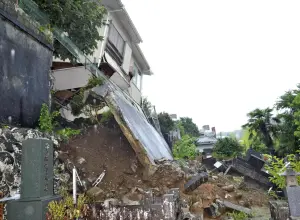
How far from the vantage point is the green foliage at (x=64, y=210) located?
16.1ft

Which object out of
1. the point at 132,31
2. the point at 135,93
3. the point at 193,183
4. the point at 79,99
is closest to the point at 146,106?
the point at 135,93

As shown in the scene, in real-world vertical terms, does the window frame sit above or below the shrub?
above

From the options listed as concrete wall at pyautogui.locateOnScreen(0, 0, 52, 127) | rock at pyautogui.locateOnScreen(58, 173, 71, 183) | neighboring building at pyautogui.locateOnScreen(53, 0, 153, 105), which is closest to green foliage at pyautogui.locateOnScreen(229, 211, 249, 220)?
rock at pyautogui.locateOnScreen(58, 173, 71, 183)

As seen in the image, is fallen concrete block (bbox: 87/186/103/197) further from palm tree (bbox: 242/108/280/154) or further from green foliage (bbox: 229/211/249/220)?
palm tree (bbox: 242/108/280/154)

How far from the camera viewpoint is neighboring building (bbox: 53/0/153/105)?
12.6 metres

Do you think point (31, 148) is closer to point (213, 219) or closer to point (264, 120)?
point (213, 219)

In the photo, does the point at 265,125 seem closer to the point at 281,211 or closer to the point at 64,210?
the point at 281,211

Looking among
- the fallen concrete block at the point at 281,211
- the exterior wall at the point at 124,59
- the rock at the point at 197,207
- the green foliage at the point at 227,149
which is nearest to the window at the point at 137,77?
the exterior wall at the point at 124,59

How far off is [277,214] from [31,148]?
634 centimetres

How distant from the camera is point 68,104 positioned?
1157 cm

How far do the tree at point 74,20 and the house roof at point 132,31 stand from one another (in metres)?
3.99

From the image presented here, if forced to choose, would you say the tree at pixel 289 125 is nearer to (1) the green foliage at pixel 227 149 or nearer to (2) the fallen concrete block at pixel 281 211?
(1) the green foliage at pixel 227 149

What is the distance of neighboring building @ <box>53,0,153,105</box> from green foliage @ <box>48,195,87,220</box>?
7.91m

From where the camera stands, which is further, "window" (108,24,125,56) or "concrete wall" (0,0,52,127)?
"window" (108,24,125,56)
